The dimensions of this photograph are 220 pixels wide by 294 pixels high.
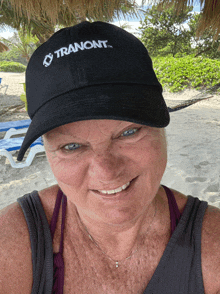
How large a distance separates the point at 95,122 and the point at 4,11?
7.97m

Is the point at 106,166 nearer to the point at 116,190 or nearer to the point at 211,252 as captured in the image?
the point at 116,190

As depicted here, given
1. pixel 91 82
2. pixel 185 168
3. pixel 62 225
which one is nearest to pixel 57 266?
pixel 62 225

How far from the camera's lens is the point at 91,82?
764 millimetres

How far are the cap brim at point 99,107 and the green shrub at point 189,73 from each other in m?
9.90

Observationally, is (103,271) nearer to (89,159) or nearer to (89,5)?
(89,159)

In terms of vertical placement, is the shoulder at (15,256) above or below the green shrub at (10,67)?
above

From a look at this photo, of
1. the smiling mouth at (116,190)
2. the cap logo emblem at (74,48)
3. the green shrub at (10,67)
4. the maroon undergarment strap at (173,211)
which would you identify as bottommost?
the green shrub at (10,67)

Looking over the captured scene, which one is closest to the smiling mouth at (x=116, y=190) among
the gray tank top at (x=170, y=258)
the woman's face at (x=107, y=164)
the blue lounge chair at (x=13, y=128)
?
the woman's face at (x=107, y=164)

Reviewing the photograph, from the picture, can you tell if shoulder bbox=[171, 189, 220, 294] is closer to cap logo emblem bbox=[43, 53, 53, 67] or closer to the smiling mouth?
the smiling mouth

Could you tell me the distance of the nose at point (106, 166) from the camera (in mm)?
750

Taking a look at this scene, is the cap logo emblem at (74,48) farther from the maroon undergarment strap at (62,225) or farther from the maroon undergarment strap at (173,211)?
the maroon undergarment strap at (173,211)

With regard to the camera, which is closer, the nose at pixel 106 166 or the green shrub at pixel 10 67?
the nose at pixel 106 166

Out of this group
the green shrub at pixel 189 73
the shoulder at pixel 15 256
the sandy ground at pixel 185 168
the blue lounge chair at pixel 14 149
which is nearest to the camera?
the shoulder at pixel 15 256

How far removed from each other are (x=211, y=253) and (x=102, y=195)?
585mm
